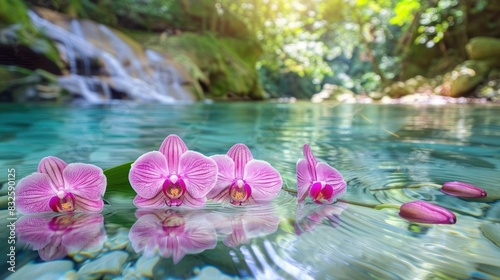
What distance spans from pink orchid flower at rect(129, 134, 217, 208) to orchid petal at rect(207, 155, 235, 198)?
0.04 metres

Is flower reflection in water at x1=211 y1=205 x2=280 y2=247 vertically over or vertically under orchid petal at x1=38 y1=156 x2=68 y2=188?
under

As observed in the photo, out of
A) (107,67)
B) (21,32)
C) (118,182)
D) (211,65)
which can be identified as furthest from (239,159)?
(211,65)

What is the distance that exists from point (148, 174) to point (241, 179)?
194 millimetres

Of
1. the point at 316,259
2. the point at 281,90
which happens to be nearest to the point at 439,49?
the point at 281,90

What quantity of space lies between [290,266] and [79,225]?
0.39 metres

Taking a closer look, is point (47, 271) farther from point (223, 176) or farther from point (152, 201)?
point (223, 176)

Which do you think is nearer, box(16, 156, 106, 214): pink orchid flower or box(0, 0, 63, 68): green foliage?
box(16, 156, 106, 214): pink orchid flower

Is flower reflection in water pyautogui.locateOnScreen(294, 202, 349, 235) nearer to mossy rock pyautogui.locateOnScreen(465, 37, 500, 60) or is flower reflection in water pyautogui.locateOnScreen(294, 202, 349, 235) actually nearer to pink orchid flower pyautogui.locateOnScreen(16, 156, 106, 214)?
pink orchid flower pyautogui.locateOnScreen(16, 156, 106, 214)

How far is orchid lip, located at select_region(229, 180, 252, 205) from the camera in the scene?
2.59ft

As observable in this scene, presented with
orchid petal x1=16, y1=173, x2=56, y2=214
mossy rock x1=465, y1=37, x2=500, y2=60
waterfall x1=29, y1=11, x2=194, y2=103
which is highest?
mossy rock x1=465, y1=37, x2=500, y2=60

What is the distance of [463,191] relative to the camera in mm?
985

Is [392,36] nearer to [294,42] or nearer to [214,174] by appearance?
[294,42]

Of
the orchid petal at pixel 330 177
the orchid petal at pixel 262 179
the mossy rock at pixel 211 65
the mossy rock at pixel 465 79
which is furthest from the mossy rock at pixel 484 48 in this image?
the orchid petal at pixel 262 179

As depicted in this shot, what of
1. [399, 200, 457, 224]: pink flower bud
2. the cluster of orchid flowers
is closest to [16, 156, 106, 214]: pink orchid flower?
the cluster of orchid flowers
